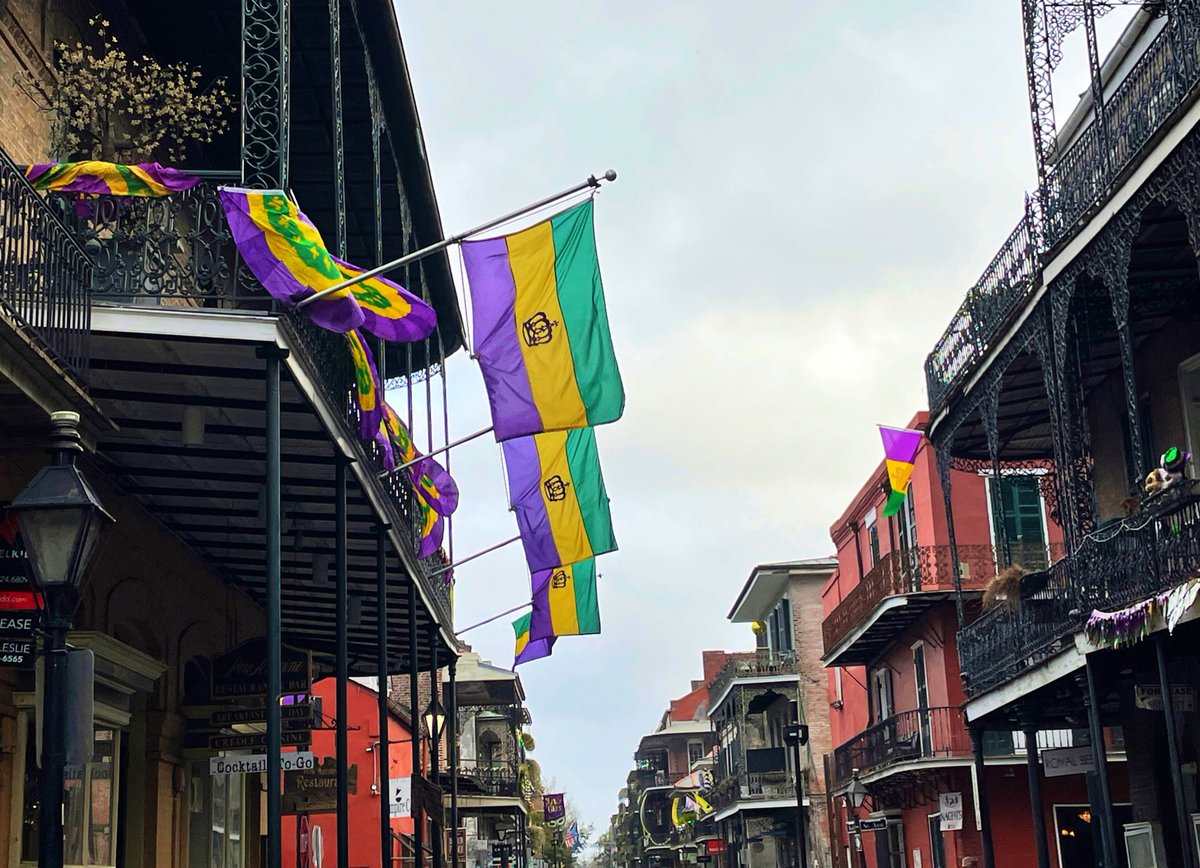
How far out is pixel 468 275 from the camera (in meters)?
12.4

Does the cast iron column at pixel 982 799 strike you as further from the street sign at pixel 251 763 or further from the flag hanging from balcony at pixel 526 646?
the street sign at pixel 251 763

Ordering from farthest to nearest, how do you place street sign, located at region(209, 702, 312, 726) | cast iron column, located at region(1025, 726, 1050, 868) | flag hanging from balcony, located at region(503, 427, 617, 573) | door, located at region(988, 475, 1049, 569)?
door, located at region(988, 475, 1049, 569) < flag hanging from balcony, located at region(503, 427, 617, 573) < cast iron column, located at region(1025, 726, 1050, 868) < street sign, located at region(209, 702, 312, 726)

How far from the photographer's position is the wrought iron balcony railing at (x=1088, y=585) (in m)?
13.2

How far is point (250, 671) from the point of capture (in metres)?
16.3

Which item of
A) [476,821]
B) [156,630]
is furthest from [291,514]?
[476,821]

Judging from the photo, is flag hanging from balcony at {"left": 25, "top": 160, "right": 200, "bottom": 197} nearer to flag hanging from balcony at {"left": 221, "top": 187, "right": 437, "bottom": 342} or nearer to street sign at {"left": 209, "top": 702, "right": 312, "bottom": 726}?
flag hanging from balcony at {"left": 221, "top": 187, "right": 437, "bottom": 342}

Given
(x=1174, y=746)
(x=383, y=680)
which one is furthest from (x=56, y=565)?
(x=1174, y=746)

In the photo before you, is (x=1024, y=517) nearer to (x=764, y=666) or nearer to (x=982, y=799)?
(x=982, y=799)

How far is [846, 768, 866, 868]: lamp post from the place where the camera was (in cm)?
3288

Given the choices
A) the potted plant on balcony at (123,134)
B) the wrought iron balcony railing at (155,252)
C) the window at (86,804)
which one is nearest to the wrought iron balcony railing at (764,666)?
the potted plant on balcony at (123,134)

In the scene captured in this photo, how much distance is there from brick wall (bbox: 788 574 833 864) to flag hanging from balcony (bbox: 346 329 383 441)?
33926 millimetres

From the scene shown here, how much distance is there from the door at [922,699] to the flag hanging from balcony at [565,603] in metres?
9.14

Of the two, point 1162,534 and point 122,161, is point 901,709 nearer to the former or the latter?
point 1162,534

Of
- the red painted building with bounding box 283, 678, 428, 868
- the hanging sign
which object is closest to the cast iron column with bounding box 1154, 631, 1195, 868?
the hanging sign
